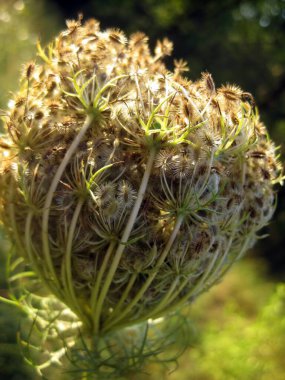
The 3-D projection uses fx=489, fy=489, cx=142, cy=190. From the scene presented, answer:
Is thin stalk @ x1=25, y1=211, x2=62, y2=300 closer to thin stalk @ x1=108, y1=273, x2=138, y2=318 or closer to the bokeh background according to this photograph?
thin stalk @ x1=108, y1=273, x2=138, y2=318

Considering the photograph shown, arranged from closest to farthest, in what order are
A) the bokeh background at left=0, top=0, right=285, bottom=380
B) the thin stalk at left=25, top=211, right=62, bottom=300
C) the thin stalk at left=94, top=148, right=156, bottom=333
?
the thin stalk at left=94, top=148, right=156, bottom=333 < the thin stalk at left=25, top=211, right=62, bottom=300 < the bokeh background at left=0, top=0, right=285, bottom=380

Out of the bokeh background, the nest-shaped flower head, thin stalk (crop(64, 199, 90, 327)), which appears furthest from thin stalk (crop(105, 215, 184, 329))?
the bokeh background

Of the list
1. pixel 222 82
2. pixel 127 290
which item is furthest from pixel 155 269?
pixel 222 82

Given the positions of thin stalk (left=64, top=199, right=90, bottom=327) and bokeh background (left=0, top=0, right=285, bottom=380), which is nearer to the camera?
thin stalk (left=64, top=199, right=90, bottom=327)

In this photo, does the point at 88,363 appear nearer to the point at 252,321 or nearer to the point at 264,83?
the point at 252,321

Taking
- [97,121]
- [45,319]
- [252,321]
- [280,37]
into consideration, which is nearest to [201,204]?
[97,121]

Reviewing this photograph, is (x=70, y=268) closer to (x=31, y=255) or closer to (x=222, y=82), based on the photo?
(x=31, y=255)

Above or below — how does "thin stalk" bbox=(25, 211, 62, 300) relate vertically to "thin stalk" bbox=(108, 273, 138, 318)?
above
